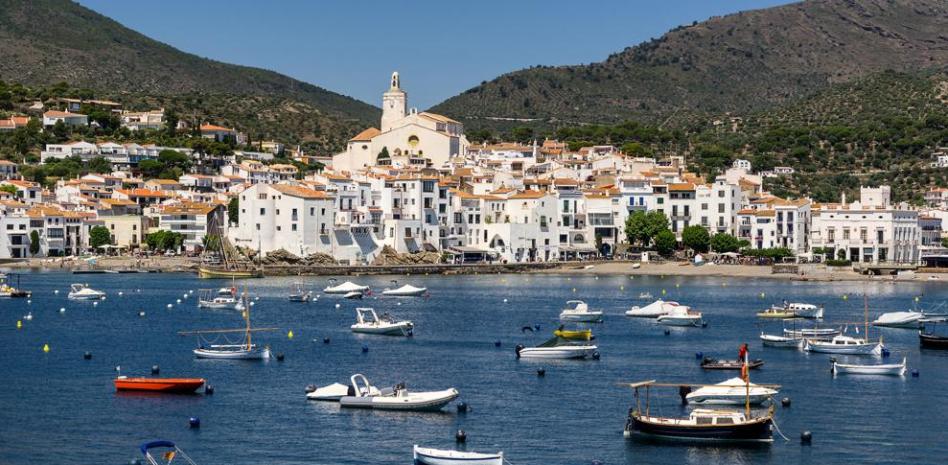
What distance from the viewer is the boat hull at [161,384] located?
39.5 metres

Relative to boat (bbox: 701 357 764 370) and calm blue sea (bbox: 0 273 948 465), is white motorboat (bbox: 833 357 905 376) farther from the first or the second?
boat (bbox: 701 357 764 370)

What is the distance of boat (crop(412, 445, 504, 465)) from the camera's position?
96.1 feet

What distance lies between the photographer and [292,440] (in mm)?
33156

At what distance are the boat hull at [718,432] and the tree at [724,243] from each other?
234 ft

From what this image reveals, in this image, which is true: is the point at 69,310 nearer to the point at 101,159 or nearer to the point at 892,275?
the point at 892,275

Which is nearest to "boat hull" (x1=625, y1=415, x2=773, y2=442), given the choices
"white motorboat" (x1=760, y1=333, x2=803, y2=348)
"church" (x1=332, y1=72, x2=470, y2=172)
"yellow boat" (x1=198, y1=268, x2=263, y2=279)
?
"white motorboat" (x1=760, y1=333, x2=803, y2=348)

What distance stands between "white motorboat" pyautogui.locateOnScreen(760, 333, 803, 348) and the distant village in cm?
5024

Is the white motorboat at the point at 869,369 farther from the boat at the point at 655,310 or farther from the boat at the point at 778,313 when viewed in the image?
the boat at the point at 778,313

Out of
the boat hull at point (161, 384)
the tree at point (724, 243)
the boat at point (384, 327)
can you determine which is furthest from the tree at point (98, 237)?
the boat hull at point (161, 384)

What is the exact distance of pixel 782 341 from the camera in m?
51.9

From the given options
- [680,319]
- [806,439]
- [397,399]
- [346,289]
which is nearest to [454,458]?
[397,399]

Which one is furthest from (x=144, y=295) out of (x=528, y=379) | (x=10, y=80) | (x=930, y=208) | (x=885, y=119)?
(x=10, y=80)

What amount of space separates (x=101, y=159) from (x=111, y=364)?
88.9m

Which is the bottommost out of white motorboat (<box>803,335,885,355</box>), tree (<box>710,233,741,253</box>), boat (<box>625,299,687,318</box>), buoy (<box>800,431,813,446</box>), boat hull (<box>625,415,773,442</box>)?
buoy (<box>800,431,813,446</box>)
